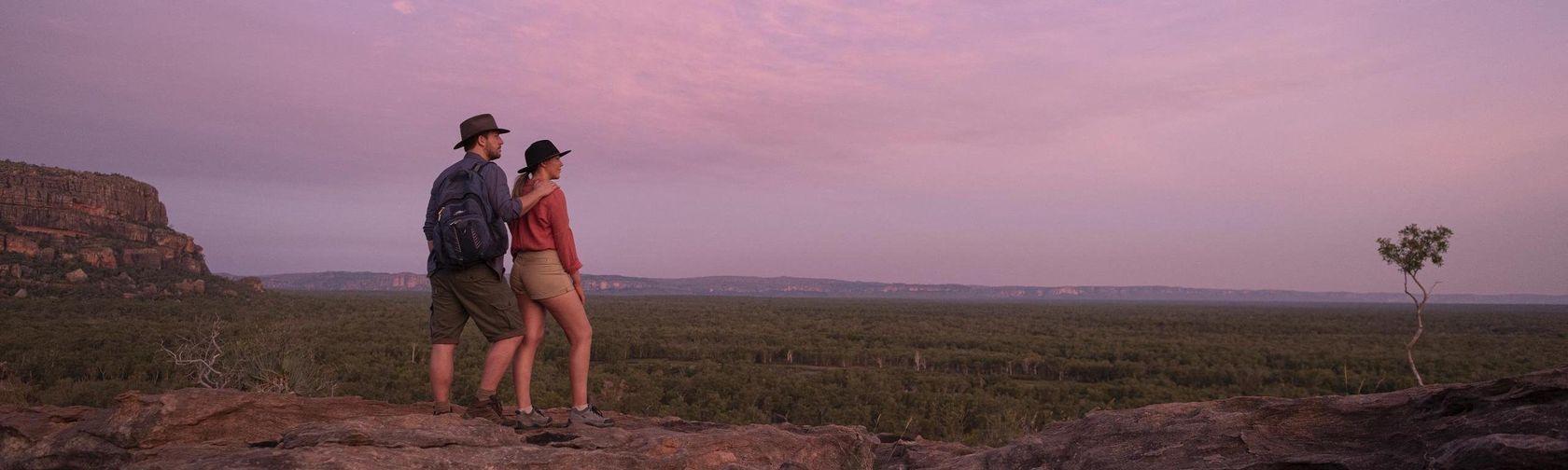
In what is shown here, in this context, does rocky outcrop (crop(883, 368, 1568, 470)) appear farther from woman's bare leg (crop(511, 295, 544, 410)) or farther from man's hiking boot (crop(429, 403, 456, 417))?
man's hiking boot (crop(429, 403, 456, 417))

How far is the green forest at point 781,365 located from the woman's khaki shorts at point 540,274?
16.6 ft

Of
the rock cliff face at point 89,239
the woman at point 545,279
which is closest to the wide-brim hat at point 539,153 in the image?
the woman at point 545,279

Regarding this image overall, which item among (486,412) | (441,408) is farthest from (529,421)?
(441,408)

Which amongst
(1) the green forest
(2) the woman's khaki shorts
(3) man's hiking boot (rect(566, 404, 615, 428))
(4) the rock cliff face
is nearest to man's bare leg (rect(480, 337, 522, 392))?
(2) the woman's khaki shorts

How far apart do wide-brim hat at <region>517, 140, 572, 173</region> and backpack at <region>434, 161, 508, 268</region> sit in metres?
0.32

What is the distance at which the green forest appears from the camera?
14.5 m

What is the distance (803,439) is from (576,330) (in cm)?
150

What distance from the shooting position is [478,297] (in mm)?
4508

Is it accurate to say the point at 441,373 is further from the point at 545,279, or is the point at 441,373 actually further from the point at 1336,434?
the point at 1336,434

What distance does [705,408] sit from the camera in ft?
56.7

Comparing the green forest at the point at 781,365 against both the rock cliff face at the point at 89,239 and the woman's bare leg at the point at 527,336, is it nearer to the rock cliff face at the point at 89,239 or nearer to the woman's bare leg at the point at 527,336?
the woman's bare leg at the point at 527,336

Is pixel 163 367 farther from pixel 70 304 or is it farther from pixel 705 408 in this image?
pixel 70 304

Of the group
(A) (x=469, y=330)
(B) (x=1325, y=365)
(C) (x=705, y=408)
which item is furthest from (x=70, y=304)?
(B) (x=1325, y=365)

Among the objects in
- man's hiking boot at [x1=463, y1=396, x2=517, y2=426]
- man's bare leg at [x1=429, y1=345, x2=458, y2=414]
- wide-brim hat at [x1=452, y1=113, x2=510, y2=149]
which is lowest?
man's hiking boot at [x1=463, y1=396, x2=517, y2=426]
